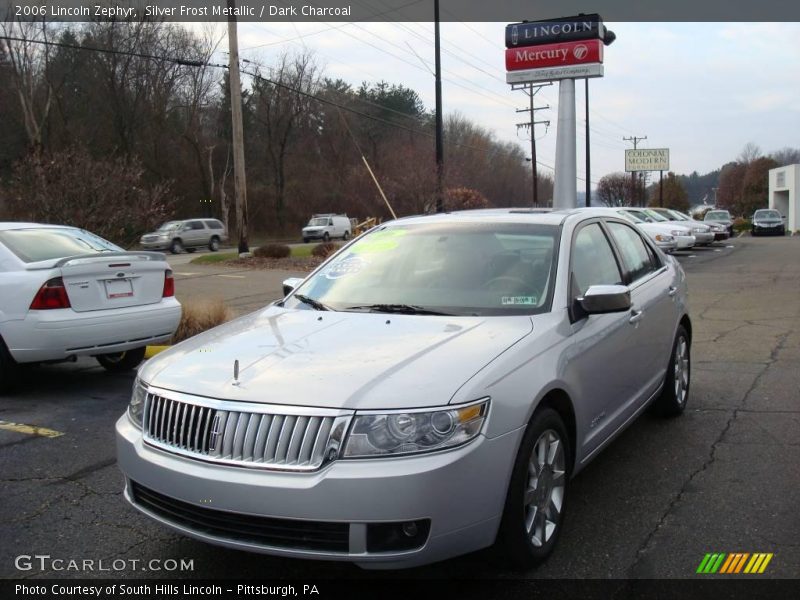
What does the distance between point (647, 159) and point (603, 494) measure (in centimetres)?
8532

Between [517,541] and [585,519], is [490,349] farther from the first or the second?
[585,519]

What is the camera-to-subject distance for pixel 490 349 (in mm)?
3150

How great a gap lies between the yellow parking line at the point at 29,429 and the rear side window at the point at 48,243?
159 centimetres

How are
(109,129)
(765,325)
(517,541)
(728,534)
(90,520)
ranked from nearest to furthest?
(517,541)
(728,534)
(90,520)
(765,325)
(109,129)

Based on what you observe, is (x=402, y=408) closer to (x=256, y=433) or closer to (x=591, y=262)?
(x=256, y=433)

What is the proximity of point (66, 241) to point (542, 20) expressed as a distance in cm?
3100

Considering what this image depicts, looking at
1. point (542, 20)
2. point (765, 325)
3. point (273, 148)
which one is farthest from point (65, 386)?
point (273, 148)

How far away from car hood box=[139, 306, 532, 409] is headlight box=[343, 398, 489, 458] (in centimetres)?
5

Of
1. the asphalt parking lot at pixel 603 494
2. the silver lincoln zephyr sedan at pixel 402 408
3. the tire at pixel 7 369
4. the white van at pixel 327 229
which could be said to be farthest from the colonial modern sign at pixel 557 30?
the silver lincoln zephyr sedan at pixel 402 408

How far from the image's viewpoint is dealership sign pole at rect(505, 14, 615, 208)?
33.2 metres

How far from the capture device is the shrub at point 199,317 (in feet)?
29.1

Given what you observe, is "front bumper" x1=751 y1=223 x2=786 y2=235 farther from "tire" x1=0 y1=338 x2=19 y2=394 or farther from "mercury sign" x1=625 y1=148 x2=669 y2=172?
"tire" x1=0 y1=338 x2=19 y2=394

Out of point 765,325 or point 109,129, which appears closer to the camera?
point 765,325
